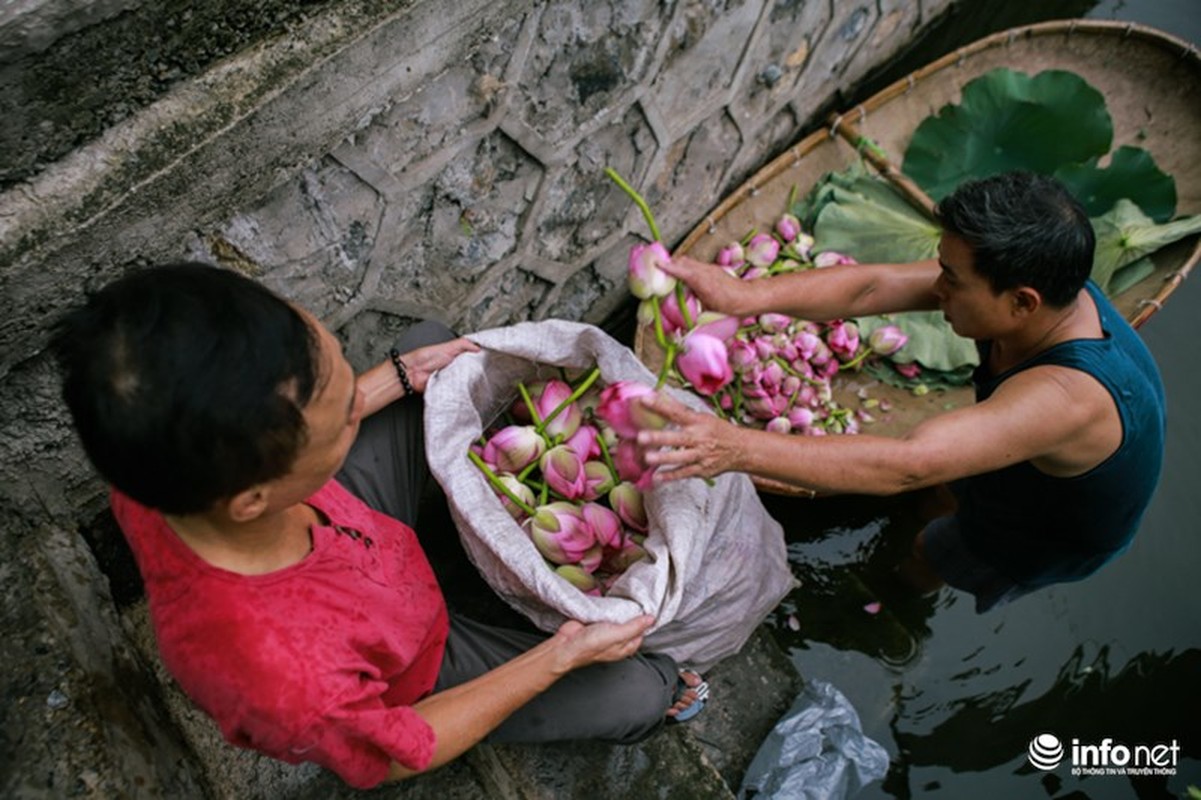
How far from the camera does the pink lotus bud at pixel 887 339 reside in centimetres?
243

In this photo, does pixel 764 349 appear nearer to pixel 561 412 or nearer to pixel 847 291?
pixel 847 291

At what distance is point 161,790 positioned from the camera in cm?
135

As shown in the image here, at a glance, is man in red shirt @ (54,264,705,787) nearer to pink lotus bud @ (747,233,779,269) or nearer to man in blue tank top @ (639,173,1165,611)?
man in blue tank top @ (639,173,1165,611)

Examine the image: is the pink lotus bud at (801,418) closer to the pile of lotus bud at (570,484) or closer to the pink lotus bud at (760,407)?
the pink lotus bud at (760,407)

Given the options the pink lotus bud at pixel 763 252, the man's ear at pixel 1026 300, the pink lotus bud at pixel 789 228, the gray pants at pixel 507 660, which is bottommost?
the gray pants at pixel 507 660

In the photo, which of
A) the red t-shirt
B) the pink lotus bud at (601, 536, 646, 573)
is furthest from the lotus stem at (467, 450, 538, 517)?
the red t-shirt

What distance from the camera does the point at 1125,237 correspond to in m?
2.44

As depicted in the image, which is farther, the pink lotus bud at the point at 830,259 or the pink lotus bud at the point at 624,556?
the pink lotus bud at the point at 830,259

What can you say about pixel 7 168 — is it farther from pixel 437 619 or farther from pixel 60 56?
pixel 437 619

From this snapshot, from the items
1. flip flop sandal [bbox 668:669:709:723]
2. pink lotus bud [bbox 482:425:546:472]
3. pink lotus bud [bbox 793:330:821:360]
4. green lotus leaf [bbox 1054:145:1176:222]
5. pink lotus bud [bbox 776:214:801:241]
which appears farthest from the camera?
pink lotus bud [bbox 776:214:801:241]

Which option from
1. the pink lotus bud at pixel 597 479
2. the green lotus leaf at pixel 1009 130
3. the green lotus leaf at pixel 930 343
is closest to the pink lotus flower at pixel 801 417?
the green lotus leaf at pixel 930 343

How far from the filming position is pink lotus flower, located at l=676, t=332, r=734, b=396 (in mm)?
1400

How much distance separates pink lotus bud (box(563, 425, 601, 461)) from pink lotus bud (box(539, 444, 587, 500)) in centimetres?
3

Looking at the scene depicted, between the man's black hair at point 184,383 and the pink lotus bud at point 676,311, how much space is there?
76cm
